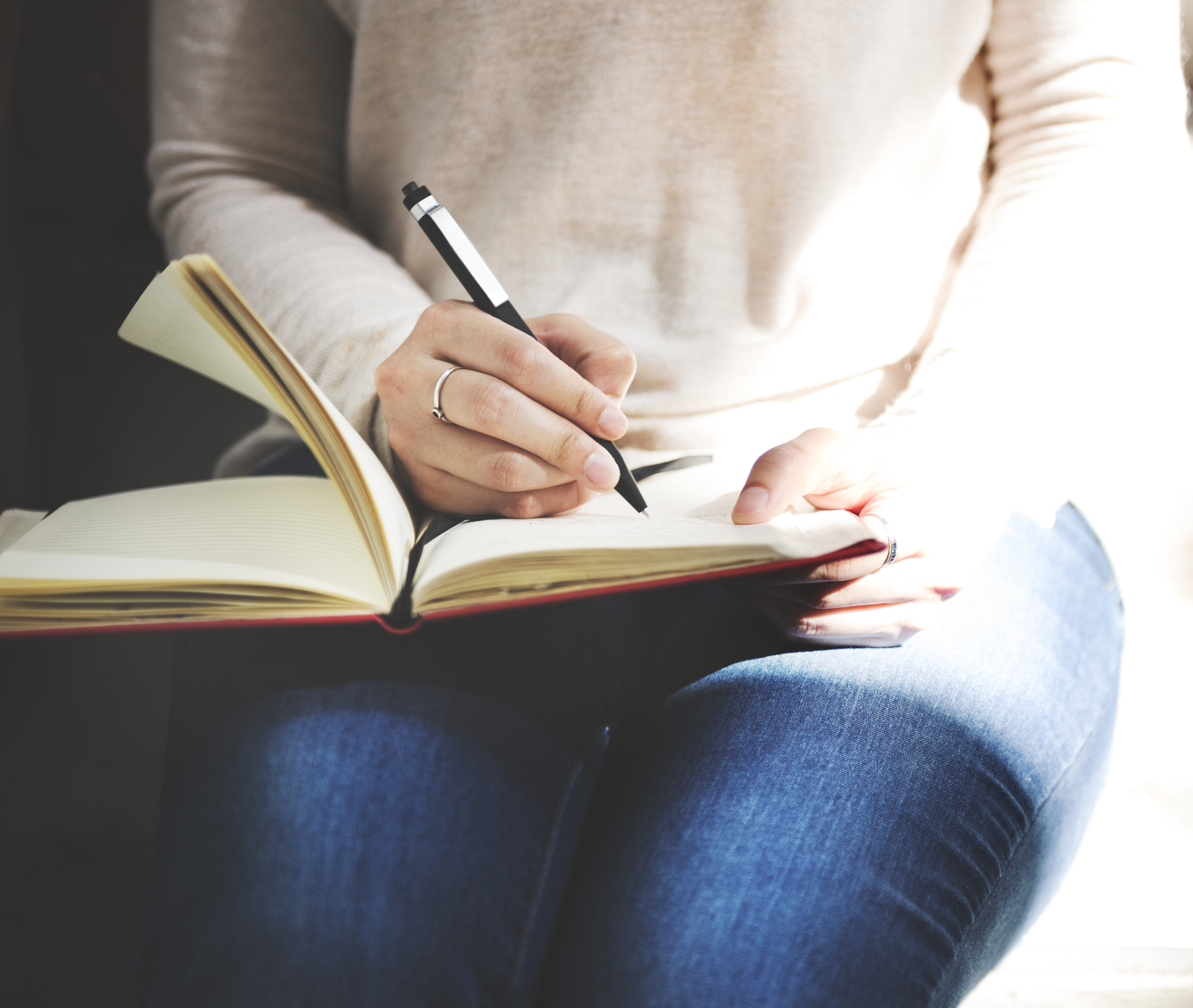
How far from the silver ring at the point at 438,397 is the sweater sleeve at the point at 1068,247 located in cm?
31

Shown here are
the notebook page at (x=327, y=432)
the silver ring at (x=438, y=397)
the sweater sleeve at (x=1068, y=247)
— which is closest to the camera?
the notebook page at (x=327, y=432)

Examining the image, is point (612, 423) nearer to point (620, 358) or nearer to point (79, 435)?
point (620, 358)

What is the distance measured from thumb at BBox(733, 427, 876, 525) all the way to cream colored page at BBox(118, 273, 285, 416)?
0.26 m

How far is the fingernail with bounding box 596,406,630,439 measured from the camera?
441 millimetres

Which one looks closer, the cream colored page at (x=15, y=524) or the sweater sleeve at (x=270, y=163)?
the cream colored page at (x=15, y=524)

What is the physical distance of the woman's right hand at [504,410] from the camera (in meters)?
0.44

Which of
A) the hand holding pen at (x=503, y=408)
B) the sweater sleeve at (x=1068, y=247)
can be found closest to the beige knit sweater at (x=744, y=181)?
the sweater sleeve at (x=1068, y=247)

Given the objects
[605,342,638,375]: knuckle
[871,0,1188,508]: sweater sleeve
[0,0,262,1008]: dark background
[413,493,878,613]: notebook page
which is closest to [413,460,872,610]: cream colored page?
[413,493,878,613]: notebook page

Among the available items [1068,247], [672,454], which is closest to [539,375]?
[672,454]

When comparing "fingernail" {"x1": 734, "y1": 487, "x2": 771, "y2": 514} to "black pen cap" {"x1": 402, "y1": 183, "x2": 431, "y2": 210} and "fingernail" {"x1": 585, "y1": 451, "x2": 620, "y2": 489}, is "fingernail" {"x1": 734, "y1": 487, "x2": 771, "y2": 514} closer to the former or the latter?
"fingernail" {"x1": 585, "y1": 451, "x2": 620, "y2": 489}

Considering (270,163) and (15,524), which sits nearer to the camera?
(15,524)

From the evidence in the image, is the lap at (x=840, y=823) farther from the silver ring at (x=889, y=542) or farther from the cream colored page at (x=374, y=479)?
the cream colored page at (x=374, y=479)

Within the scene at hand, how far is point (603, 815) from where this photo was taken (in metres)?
0.48

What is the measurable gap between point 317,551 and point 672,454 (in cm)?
32
